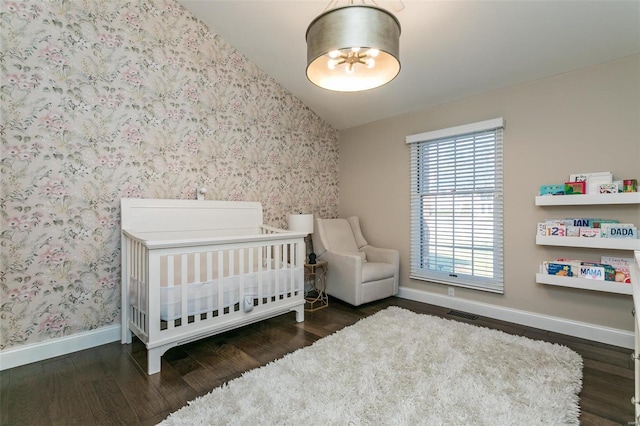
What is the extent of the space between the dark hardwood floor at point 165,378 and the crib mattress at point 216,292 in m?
0.35

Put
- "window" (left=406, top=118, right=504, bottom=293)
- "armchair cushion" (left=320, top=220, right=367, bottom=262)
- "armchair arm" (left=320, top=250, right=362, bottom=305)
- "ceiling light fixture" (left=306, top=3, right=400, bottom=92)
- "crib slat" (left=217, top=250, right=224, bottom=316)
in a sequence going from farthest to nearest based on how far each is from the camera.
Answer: "armchair cushion" (left=320, top=220, right=367, bottom=262) < "armchair arm" (left=320, top=250, right=362, bottom=305) < "window" (left=406, top=118, right=504, bottom=293) < "crib slat" (left=217, top=250, right=224, bottom=316) < "ceiling light fixture" (left=306, top=3, right=400, bottom=92)

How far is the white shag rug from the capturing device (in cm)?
151

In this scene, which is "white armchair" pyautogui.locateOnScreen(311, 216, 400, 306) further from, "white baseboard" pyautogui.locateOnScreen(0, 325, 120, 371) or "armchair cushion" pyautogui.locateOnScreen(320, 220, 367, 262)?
"white baseboard" pyautogui.locateOnScreen(0, 325, 120, 371)

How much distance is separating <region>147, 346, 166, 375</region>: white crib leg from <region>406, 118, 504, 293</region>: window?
2745 millimetres

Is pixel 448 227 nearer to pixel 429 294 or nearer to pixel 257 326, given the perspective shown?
pixel 429 294

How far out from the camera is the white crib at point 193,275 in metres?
2.01

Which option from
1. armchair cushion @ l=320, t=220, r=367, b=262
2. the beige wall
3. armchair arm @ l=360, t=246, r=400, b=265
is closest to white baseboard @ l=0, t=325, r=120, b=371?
armchair cushion @ l=320, t=220, r=367, b=262

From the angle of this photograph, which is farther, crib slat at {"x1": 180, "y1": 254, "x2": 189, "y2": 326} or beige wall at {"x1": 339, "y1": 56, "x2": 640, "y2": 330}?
beige wall at {"x1": 339, "y1": 56, "x2": 640, "y2": 330}

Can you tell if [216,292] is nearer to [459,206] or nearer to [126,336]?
[126,336]

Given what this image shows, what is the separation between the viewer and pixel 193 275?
246cm

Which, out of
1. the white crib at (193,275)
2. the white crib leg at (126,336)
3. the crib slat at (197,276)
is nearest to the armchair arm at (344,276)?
the white crib at (193,275)

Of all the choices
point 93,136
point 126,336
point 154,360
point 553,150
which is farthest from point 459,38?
point 126,336

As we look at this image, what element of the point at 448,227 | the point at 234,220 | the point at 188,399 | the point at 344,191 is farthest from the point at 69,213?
the point at 448,227

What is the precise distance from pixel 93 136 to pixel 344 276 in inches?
104
